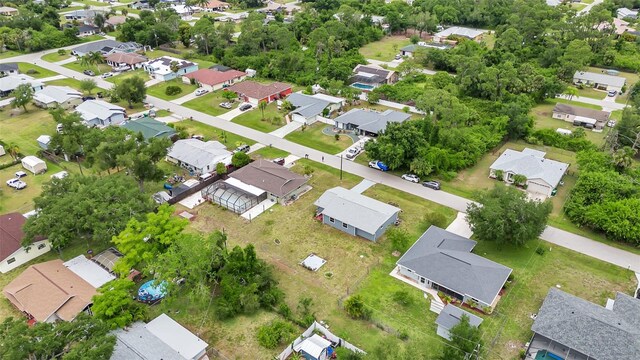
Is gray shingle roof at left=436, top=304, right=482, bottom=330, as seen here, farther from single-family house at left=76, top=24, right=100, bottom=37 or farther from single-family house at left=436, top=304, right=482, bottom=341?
single-family house at left=76, top=24, right=100, bottom=37

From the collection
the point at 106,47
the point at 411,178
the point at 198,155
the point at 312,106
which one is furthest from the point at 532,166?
the point at 106,47

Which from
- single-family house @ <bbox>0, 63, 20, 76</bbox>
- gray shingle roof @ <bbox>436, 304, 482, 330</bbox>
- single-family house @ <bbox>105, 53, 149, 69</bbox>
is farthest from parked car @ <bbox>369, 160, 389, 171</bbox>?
single-family house @ <bbox>0, 63, 20, 76</bbox>

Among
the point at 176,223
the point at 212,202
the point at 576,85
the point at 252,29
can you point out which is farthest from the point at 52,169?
the point at 576,85

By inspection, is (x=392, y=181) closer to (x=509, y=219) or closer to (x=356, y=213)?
(x=356, y=213)

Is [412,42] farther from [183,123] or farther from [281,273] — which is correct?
[281,273]

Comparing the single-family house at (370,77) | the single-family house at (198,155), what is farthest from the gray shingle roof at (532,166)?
the single-family house at (198,155)

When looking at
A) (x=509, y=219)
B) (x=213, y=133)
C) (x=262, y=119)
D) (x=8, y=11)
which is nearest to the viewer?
(x=509, y=219)
